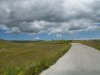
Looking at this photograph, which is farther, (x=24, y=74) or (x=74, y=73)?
(x=74, y=73)

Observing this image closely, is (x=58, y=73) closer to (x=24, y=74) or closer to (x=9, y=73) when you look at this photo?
(x=24, y=74)

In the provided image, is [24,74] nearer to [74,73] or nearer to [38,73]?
[38,73]

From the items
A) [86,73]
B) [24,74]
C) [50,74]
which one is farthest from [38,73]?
[86,73]

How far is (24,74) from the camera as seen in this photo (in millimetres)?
12891

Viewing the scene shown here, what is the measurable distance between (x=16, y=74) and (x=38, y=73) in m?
2.23

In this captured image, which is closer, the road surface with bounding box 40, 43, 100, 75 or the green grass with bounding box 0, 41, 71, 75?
the green grass with bounding box 0, 41, 71, 75

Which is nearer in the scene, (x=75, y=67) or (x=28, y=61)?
(x=75, y=67)

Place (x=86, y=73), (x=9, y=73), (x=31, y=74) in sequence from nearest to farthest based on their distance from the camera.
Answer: (x=9, y=73)
(x=31, y=74)
(x=86, y=73)

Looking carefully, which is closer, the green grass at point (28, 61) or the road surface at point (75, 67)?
the green grass at point (28, 61)

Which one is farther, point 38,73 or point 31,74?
point 38,73

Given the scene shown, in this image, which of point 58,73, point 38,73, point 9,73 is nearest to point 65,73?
point 58,73

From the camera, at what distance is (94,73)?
14.3 metres

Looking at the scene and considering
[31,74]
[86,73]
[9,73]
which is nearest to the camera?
[9,73]

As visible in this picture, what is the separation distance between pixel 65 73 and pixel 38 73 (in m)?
1.47
